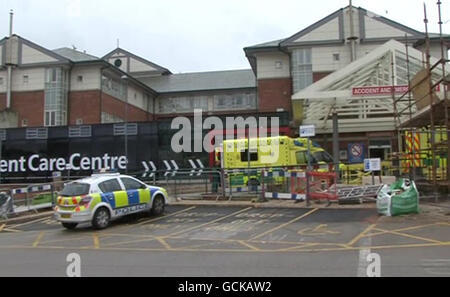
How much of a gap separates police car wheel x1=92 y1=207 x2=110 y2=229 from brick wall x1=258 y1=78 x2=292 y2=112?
1255 inches

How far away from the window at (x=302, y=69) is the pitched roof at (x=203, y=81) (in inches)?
541

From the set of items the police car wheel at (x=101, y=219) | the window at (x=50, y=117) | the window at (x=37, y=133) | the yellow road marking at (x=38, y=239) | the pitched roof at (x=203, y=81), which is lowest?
the yellow road marking at (x=38, y=239)

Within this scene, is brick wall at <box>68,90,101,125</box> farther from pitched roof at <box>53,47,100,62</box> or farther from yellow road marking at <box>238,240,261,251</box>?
yellow road marking at <box>238,240,261,251</box>

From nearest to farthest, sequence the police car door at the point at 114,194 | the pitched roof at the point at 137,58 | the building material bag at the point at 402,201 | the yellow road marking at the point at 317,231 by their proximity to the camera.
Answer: the yellow road marking at the point at 317,231, the building material bag at the point at 402,201, the police car door at the point at 114,194, the pitched roof at the point at 137,58

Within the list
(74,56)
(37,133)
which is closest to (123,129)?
(37,133)

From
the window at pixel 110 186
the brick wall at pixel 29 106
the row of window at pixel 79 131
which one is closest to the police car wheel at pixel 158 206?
the window at pixel 110 186

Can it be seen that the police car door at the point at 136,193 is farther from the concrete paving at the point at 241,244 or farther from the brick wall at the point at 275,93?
the brick wall at the point at 275,93

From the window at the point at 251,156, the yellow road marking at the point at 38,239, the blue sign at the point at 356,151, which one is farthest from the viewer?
the blue sign at the point at 356,151

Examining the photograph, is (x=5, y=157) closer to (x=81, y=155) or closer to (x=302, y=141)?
(x=81, y=155)

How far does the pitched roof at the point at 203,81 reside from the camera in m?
57.2

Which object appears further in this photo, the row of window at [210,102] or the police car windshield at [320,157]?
the row of window at [210,102]

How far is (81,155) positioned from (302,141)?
17.8 meters

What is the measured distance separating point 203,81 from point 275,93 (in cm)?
1683

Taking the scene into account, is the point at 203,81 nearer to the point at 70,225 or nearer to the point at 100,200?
the point at 70,225
